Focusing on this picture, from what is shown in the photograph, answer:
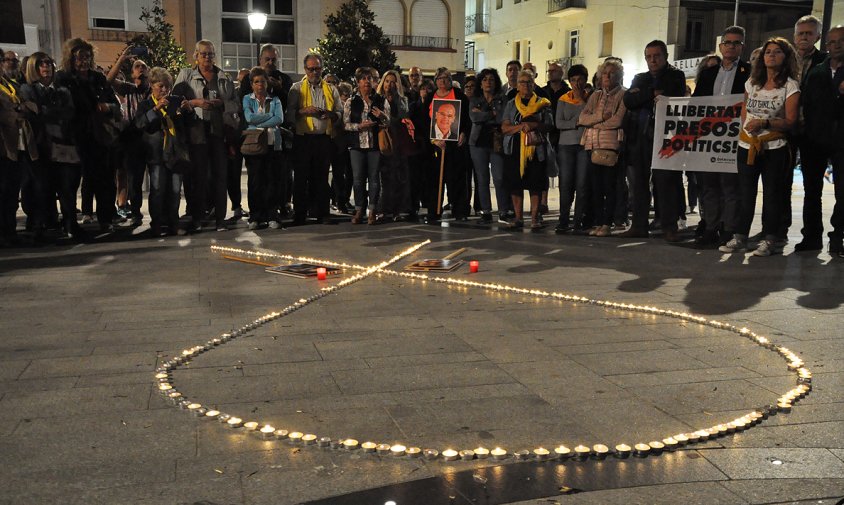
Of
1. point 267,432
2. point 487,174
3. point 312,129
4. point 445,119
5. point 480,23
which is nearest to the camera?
point 267,432

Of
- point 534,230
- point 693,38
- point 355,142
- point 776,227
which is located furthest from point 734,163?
point 693,38

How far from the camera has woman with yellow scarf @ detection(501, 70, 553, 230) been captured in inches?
410

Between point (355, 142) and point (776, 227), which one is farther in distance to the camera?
point (355, 142)

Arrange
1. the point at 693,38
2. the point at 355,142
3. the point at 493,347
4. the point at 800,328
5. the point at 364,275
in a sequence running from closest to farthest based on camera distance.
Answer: the point at 493,347
the point at 800,328
the point at 364,275
the point at 355,142
the point at 693,38

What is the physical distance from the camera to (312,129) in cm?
1082

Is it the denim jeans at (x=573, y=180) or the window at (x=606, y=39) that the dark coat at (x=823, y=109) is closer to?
the denim jeans at (x=573, y=180)


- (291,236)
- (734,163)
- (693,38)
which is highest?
(693,38)

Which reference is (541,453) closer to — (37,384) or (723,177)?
(37,384)

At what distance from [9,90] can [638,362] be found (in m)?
7.35

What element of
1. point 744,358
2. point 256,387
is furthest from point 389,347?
point 744,358

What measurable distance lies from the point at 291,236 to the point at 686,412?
6.85 metres

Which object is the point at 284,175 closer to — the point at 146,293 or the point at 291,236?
the point at 291,236

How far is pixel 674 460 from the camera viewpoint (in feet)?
11.0

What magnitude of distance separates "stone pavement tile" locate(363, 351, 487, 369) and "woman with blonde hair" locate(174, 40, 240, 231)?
620 cm
